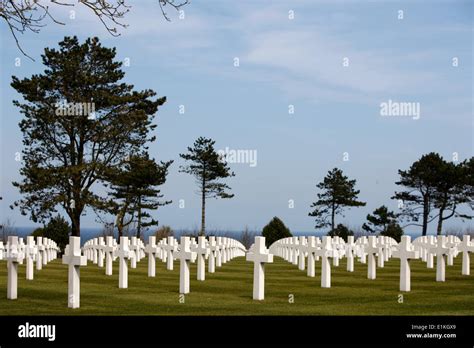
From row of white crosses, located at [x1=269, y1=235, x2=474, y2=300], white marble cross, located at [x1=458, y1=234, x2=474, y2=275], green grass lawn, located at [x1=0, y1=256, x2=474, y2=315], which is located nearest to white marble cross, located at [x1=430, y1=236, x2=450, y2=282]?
row of white crosses, located at [x1=269, y1=235, x2=474, y2=300]

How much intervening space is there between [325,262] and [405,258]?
1.89 m

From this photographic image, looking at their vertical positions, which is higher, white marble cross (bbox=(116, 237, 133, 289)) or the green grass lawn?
white marble cross (bbox=(116, 237, 133, 289))

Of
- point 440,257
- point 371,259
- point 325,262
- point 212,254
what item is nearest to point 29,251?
point 212,254

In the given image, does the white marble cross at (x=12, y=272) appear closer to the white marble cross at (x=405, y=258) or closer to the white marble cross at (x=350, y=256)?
the white marble cross at (x=405, y=258)

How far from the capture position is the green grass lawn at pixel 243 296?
1376 centimetres

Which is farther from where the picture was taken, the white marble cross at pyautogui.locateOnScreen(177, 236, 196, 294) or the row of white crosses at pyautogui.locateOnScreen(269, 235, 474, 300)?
the row of white crosses at pyautogui.locateOnScreen(269, 235, 474, 300)

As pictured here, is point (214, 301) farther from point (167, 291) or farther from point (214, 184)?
point (214, 184)

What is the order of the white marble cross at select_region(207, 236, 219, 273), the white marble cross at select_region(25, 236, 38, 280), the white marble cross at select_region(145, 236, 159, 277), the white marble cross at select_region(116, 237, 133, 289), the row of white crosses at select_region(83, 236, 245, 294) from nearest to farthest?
the row of white crosses at select_region(83, 236, 245, 294)
the white marble cross at select_region(116, 237, 133, 289)
the white marble cross at select_region(25, 236, 38, 280)
the white marble cross at select_region(145, 236, 159, 277)
the white marble cross at select_region(207, 236, 219, 273)

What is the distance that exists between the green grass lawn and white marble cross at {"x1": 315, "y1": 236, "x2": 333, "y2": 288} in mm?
253

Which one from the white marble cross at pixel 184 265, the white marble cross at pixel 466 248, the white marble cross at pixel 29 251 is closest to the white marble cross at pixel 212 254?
the white marble cross at pixel 29 251

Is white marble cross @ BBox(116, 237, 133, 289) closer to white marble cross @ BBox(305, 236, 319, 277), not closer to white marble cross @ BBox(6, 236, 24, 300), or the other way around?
white marble cross @ BBox(6, 236, 24, 300)

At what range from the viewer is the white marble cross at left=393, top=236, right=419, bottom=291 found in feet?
57.5
